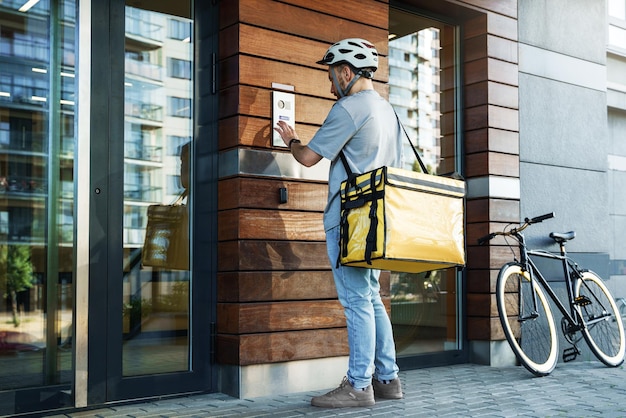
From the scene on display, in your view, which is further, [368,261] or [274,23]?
[274,23]

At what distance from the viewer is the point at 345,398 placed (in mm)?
3961

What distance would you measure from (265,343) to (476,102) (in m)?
2.60

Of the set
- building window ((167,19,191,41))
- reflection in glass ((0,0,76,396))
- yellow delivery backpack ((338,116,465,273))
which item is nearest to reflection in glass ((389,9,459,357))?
yellow delivery backpack ((338,116,465,273))

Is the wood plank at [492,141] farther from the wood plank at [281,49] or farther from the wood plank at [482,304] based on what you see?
the wood plank at [281,49]

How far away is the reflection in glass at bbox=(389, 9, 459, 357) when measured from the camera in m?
5.46

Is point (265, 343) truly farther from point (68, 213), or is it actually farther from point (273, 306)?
point (68, 213)

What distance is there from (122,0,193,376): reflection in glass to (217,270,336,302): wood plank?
24cm

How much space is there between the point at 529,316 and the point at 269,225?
1994 mm

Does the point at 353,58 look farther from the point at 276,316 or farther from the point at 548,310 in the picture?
the point at 548,310

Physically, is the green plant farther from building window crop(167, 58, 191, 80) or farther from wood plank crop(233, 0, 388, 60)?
wood plank crop(233, 0, 388, 60)

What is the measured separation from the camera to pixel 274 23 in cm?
451

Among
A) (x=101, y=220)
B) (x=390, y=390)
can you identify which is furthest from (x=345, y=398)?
(x=101, y=220)

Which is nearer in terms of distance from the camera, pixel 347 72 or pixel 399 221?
pixel 399 221

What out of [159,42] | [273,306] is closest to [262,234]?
[273,306]
